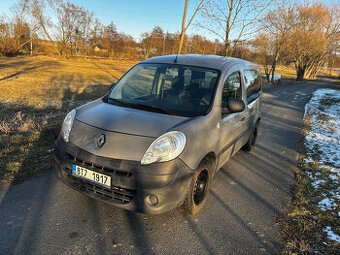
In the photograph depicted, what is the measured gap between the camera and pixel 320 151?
5.59m

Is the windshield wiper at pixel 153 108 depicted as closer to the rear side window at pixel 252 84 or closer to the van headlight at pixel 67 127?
the van headlight at pixel 67 127

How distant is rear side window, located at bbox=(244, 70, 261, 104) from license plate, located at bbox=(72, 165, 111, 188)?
3.00 metres

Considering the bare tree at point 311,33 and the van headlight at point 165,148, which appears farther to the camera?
the bare tree at point 311,33

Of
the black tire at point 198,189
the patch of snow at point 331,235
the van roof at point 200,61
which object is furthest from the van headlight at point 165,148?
the patch of snow at point 331,235

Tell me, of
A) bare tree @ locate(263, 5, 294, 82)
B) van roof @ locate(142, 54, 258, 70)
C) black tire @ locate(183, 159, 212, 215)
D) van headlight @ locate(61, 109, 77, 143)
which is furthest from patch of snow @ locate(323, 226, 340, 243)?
bare tree @ locate(263, 5, 294, 82)

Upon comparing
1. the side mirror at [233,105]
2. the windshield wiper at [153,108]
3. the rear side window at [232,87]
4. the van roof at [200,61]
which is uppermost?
the van roof at [200,61]

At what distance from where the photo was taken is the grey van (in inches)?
94.4

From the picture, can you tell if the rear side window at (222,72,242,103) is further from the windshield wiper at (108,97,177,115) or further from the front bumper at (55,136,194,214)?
the front bumper at (55,136,194,214)

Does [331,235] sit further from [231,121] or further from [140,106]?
[140,106]

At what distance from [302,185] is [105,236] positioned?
3138mm

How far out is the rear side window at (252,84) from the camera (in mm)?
4426

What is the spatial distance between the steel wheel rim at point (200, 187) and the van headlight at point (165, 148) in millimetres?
578

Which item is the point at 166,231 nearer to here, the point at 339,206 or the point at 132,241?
the point at 132,241

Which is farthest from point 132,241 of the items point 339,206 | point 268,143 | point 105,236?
point 268,143
